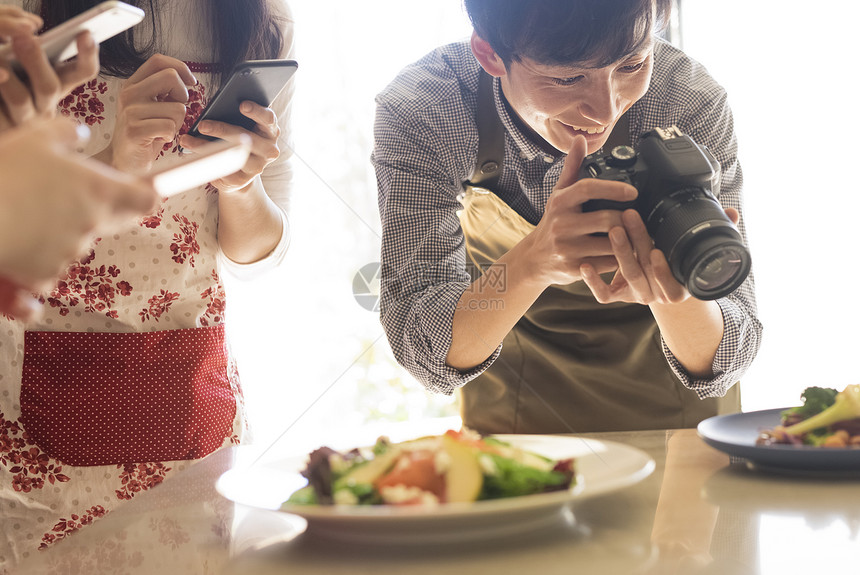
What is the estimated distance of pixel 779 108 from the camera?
2.02 meters

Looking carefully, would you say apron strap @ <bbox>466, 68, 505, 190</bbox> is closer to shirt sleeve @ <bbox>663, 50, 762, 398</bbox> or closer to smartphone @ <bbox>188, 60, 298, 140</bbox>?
shirt sleeve @ <bbox>663, 50, 762, 398</bbox>

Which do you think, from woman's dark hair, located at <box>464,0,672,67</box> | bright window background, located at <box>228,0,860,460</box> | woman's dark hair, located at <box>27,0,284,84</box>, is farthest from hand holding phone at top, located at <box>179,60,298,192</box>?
bright window background, located at <box>228,0,860,460</box>

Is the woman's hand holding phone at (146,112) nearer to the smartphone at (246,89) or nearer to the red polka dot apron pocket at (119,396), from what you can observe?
the smartphone at (246,89)

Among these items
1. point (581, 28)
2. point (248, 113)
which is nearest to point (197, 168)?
point (248, 113)

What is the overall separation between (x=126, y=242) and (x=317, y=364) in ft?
3.79

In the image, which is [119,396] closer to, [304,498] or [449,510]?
[304,498]

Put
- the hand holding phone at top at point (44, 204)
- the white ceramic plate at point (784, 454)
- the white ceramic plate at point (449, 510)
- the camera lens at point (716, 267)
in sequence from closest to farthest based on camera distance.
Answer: the hand holding phone at top at point (44, 204) < the white ceramic plate at point (449, 510) < the white ceramic plate at point (784, 454) < the camera lens at point (716, 267)

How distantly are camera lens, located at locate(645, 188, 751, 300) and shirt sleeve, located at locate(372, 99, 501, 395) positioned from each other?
37 centimetres

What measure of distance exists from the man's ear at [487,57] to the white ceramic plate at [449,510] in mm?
662

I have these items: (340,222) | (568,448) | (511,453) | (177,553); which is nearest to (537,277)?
(568,448)

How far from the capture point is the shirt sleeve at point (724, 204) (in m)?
0.98

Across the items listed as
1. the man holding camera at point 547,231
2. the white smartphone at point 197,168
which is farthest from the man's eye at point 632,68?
the white smartphone at point 197,168

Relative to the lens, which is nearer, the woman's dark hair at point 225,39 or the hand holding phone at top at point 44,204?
the hand holding phone at top at point 44,204

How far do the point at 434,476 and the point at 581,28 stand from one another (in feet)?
2.06
